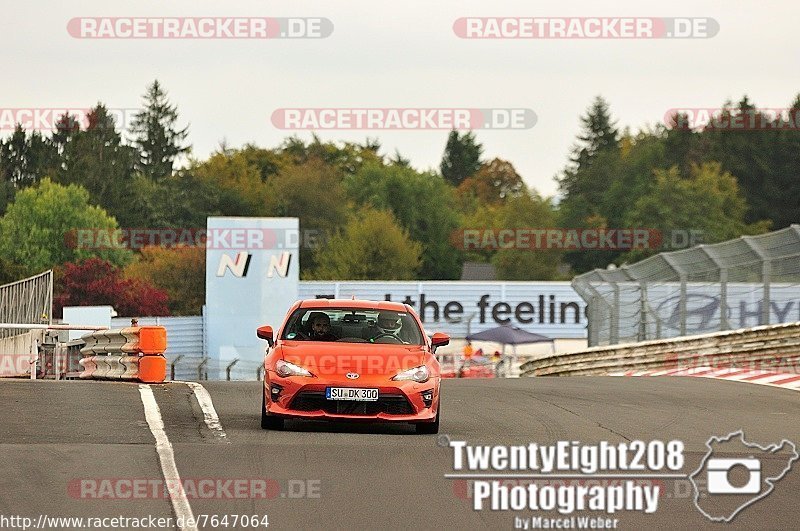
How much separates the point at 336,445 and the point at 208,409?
3352mm

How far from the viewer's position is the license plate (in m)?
13.8

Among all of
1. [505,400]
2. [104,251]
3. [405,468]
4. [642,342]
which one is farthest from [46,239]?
[405,468]

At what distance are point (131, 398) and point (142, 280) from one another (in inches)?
2719

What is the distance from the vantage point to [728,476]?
11250 mm

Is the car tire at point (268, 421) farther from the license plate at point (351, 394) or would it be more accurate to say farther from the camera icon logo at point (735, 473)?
the camera icon logo at point (735, 473)

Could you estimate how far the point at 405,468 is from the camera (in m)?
11.3

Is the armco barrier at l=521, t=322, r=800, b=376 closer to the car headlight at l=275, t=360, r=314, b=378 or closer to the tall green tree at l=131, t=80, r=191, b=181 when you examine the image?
the car headlight at l=275, t=360, r=314, b=378

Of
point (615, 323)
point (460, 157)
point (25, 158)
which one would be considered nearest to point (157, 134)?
point (25, 158)

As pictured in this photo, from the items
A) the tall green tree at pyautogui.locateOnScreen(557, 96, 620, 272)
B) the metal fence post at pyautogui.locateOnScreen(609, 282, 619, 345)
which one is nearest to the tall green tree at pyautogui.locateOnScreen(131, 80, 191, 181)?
the tall green tree at pyautogui.locateOnScreen(557, 96, 620, 272)

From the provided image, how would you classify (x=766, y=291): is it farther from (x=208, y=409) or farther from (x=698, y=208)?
(x=698, y=208)

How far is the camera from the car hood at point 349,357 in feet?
45.5

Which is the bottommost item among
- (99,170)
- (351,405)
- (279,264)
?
(351,405)

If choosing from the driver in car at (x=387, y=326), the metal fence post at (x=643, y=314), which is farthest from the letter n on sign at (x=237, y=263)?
the driver in car at (x=387, y=326)

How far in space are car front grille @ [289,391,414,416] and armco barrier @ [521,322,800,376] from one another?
13.3m
